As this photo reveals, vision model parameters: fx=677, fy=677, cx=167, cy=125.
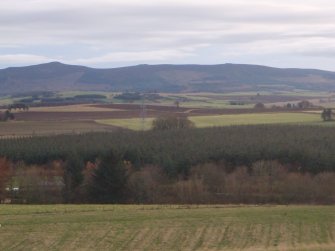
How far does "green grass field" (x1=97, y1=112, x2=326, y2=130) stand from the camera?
11075 cm

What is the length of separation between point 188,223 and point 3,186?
92.2ft

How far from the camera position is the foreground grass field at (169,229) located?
2673cm

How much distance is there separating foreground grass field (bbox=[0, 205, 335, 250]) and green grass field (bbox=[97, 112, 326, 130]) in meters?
71.6

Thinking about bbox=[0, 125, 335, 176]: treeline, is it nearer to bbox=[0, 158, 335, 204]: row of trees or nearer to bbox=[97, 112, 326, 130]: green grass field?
bbox=[0, 158, 335, 204]: row of trees

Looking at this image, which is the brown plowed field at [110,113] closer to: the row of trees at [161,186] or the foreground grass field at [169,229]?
the row of trees at [161,186]

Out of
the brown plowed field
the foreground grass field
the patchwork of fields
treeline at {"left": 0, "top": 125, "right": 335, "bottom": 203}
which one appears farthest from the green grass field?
the foreground grass field

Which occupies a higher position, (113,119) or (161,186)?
(113,119)

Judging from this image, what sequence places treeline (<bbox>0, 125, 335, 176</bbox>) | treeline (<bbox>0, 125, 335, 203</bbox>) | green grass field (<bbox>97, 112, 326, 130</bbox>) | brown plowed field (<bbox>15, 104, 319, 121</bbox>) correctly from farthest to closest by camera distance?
brown plowed field (<bbox>15, 104, 319, 121</bbox>), green grass field (<bbox>97, 112, 326, 130</bbox>), treeline (<bbox>0, 125, 335, 176</bbox>), treeline (<bbox>0, 125, 335, 203</bbox>)

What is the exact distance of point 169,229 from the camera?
97.9ft

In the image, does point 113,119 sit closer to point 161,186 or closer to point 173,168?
point 173,168

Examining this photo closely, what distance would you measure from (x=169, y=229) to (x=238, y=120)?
3476 inches

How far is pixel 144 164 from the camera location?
68.5 metres

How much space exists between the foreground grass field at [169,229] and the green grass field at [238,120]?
71.6 m

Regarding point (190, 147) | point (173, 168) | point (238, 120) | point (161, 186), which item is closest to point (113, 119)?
point (238, 120)
